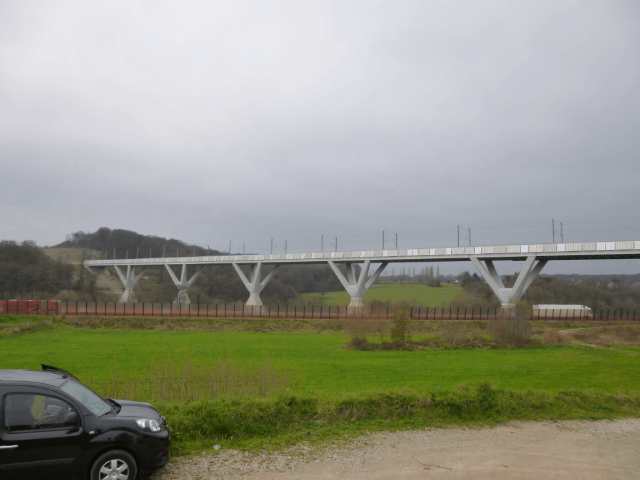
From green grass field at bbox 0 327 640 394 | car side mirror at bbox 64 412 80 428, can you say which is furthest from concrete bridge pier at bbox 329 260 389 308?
car side mirror at bbox 64 412 80 428

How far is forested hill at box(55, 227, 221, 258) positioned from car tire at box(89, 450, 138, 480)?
150m

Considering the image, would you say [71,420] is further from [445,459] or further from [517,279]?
[517,279]

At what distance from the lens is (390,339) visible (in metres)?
28.5

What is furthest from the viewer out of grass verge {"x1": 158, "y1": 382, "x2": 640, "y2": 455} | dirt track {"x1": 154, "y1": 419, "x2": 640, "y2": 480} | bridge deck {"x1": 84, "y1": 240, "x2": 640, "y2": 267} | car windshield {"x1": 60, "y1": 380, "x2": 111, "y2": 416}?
bridge deck {"x1": 84, "y1": 240, "x2": 640, "y2": 267}

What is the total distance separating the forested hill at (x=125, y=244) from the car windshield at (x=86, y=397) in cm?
14944

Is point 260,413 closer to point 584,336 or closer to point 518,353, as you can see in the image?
point 518,353

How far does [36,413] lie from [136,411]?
148 centimetres

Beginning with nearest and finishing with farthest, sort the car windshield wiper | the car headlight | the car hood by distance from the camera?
the car headlight
the car hood
the car windshield wiper

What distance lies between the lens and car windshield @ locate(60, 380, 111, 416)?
6125 mm

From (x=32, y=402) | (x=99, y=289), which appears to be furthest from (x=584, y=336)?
(x=99, y=289)

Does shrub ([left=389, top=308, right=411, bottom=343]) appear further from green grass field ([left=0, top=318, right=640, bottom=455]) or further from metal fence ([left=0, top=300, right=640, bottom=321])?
metal fence ([left=0, top=300, right=640, bottom=321])

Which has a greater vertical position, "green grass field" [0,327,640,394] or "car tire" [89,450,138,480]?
"car tire" [89,450,138,480]

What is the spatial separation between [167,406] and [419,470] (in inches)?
214

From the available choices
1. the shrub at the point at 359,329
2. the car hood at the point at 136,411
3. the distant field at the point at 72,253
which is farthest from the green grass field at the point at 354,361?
the distant field at the point at 72,253
